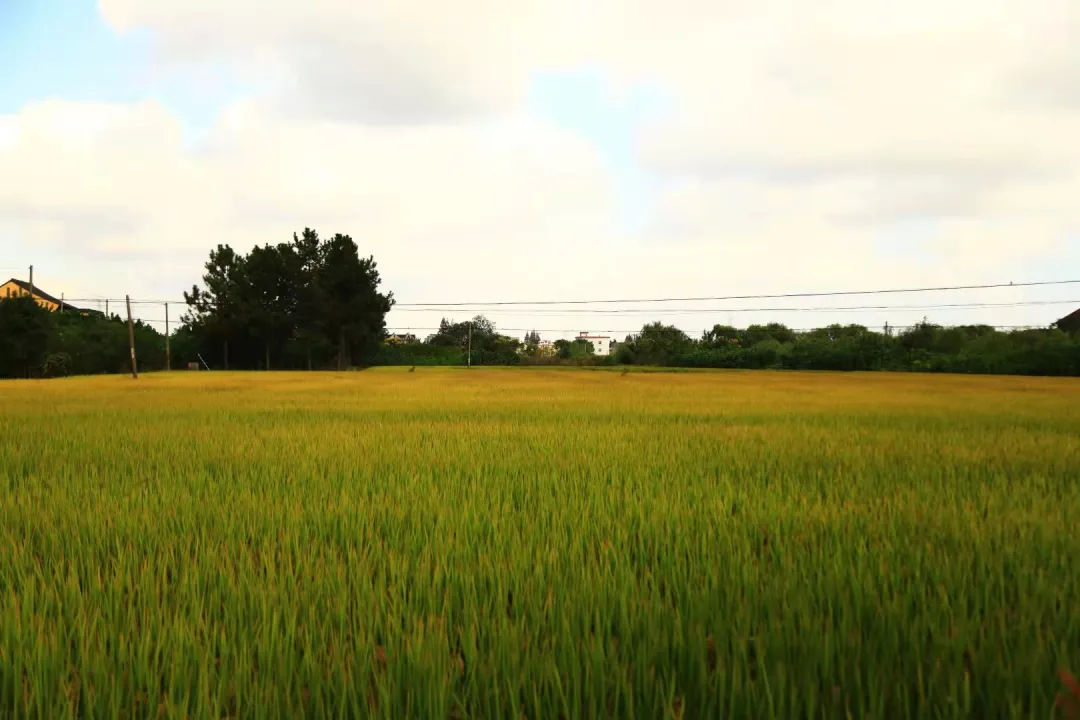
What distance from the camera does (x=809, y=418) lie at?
9992mm

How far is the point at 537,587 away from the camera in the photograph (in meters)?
2.26

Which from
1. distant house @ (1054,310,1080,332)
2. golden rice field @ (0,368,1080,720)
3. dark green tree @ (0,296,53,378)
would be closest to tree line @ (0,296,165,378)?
dark green tree @ (0,296,53,378)

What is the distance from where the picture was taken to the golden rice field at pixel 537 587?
1.51m

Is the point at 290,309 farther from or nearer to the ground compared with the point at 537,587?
farther from the ground

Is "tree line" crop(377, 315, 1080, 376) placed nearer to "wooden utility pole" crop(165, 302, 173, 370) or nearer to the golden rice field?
"wooden utility pole" crop(165, 302, 173, 370)

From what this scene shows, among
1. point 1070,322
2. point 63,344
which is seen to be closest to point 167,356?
point 63,344

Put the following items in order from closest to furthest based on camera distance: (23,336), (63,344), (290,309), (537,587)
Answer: (537,587) → (23,336) → (63,344) → (290,309)

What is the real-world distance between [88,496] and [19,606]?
2.11 meters

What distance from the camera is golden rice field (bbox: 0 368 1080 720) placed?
4.95 ft

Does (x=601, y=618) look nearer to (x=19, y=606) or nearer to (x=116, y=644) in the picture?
(x=116, y=644)

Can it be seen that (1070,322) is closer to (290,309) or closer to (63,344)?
(290,309)

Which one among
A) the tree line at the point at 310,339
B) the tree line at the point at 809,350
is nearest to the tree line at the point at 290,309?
the tree line at the point at 310,339

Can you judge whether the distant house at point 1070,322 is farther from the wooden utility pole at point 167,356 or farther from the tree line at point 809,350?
the wooden utility pole at point 167,356

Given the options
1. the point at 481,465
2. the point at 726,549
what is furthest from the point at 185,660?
the point at 481,465
